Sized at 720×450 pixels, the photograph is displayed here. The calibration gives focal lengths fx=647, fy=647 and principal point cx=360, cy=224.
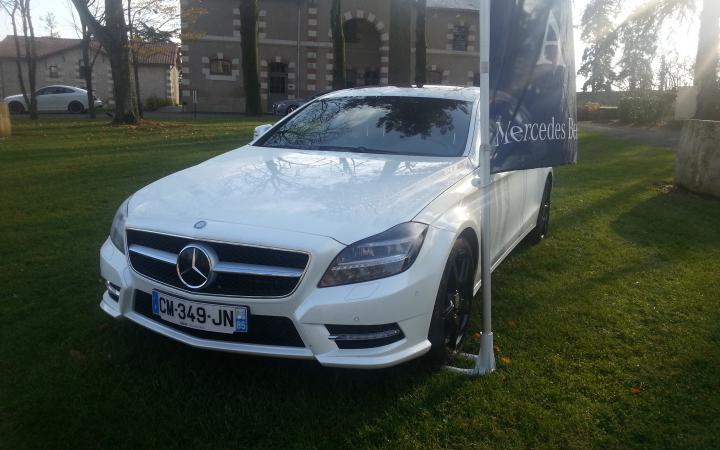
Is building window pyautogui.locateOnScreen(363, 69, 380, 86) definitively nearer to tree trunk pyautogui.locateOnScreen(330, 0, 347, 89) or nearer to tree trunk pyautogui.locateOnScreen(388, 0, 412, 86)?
tree trunk pyautogui.locateOnScreen(330, 0, 347, 89)

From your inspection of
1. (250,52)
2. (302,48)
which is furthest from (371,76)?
(250,52)

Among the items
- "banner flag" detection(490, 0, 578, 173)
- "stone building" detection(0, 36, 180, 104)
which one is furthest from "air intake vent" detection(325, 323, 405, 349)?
"stone building" detection(0, 36, 180, 104)

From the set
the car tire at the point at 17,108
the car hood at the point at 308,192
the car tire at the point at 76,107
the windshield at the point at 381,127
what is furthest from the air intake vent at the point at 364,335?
the car tire at the point at 17,108

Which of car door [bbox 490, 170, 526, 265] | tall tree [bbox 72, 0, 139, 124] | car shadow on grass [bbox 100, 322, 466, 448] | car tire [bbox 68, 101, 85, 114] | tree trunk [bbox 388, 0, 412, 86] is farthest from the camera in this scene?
car tire [bbox 68, 101, 85, 114]

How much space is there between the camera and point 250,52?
95.5 feet

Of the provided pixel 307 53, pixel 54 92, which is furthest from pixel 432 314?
pixel 307 53

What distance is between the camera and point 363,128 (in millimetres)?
4984

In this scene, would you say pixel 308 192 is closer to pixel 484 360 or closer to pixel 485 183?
pixel 485 183

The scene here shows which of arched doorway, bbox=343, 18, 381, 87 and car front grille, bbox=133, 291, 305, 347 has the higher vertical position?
arched doorway, bbox=343, 18, 381, 87

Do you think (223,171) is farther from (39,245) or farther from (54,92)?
(54,92)

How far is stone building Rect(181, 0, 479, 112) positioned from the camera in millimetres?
40719

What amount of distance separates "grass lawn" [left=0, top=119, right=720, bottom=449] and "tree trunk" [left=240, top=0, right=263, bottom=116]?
76.9 feet

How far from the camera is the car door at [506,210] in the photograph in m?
4.65

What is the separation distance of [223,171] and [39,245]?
2.80 meters
